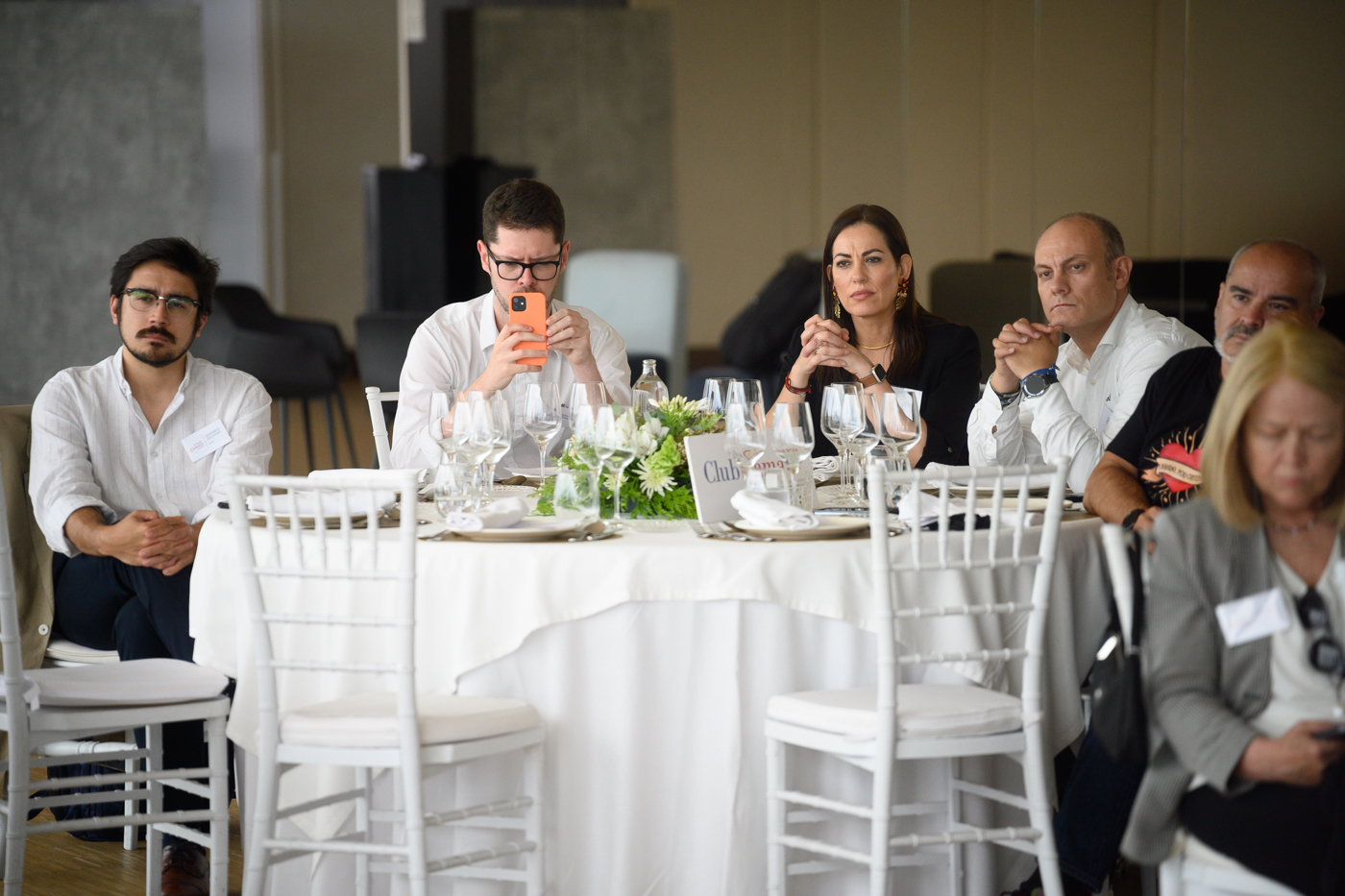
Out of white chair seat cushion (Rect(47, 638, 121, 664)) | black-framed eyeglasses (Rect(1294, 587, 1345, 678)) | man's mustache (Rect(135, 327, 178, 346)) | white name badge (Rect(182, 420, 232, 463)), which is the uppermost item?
man's mustache (Rect(135, 327, 178, 346))

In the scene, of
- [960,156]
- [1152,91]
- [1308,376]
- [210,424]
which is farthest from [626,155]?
[1308,376]

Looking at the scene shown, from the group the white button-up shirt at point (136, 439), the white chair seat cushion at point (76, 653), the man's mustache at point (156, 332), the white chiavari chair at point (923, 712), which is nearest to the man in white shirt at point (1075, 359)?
A: the white chiavari chair at point (923, 712)

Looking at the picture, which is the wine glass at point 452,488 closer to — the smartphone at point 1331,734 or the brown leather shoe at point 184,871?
the brown leather shoe at point 184,871

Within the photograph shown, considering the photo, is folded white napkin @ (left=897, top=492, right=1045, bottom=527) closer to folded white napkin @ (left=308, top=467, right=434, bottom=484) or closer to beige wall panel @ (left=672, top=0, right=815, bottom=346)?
folded white napkin @ (left=308, top=467, right=434, bottom=484)

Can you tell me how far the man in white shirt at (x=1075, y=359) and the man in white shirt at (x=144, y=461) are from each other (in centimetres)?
Answer: 184

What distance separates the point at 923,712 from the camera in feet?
7.41

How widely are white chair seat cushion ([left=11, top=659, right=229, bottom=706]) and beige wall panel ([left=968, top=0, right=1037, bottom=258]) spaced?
5191 mm

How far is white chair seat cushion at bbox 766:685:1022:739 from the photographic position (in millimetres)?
2250

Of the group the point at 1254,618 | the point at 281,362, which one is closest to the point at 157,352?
the point at 1254,618

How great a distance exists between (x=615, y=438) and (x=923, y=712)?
0.76 metres

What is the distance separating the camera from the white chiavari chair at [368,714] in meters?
2.21

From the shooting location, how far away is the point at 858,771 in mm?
Result: 2461

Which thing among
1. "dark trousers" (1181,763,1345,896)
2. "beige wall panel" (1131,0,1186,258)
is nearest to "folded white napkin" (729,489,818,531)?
"dark trousers" (1181,763,1345,896)

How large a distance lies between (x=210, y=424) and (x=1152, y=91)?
4519mm
